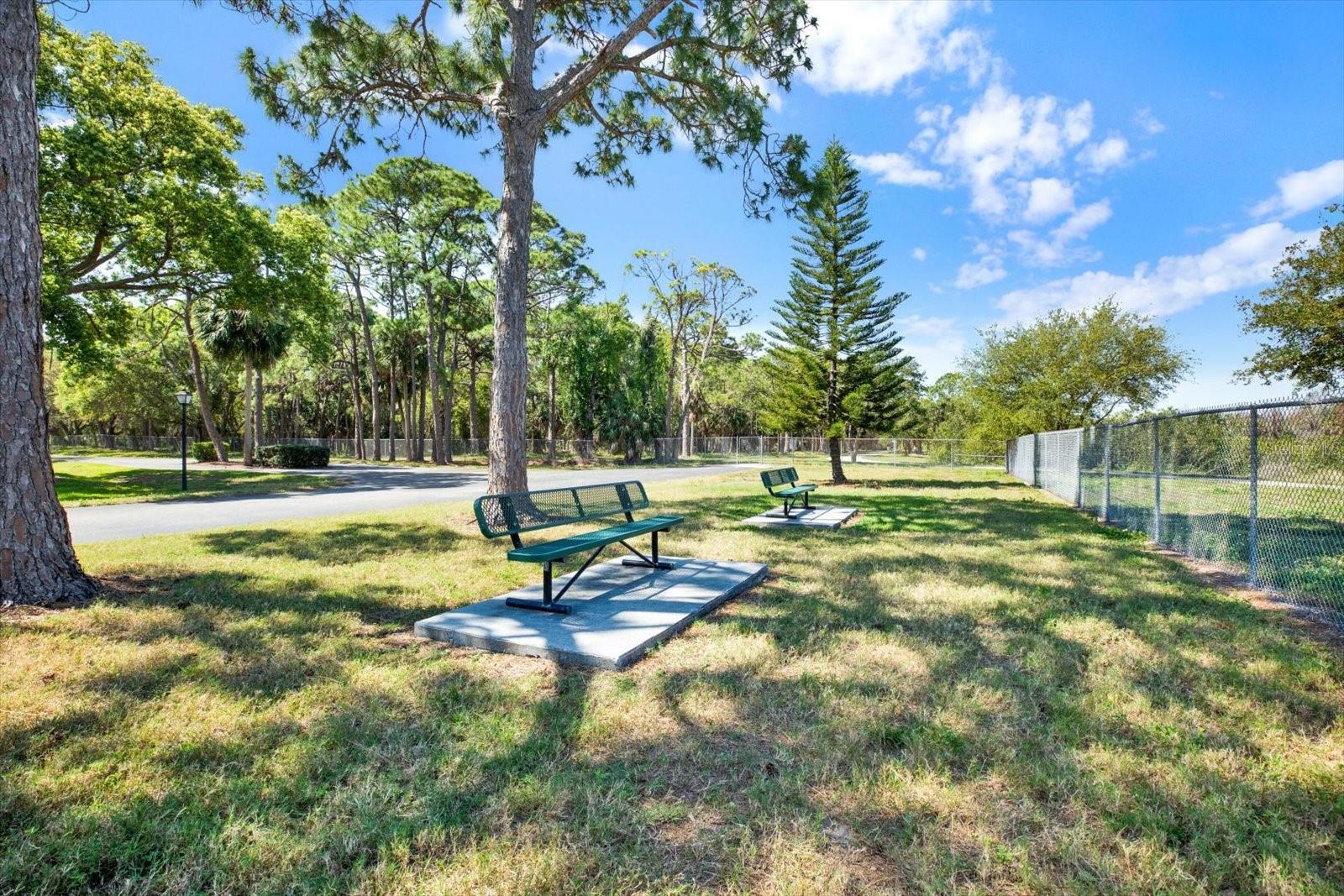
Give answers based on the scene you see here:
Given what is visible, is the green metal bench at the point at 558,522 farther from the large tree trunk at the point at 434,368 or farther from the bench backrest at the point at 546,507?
the large tree trunk at the point at 434,368

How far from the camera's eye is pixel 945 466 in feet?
103

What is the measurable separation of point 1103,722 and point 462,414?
2204 inches

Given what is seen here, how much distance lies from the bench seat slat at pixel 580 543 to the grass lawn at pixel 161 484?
12015 mm

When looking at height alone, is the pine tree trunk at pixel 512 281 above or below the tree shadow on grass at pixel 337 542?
above

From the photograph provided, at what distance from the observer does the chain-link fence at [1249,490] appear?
464 centimetres

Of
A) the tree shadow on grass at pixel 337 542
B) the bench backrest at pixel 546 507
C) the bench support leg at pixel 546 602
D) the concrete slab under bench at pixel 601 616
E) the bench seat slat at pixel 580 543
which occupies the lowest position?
the tree shadow on grass at pixel 337 542

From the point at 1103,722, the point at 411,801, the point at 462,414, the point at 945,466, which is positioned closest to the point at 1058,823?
the point at 1103,722

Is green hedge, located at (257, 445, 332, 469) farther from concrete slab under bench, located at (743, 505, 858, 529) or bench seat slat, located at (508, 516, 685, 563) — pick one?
bench seat slat, located at (508, 516, 685, 563)

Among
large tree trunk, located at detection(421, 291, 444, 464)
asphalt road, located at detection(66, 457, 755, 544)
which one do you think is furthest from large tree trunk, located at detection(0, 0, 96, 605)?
large tree trunk, located at detection(421, 291, 444, 464)

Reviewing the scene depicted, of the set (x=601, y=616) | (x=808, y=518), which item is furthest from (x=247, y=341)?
(x=601, y=616)

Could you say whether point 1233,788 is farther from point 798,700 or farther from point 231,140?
point 231,140

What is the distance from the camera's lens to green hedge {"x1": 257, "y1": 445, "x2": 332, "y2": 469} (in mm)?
24344

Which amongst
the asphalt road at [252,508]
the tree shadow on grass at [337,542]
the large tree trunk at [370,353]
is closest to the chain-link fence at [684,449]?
the large tree trunk at [370,353]

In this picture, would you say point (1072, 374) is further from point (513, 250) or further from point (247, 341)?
point (247, 341)
